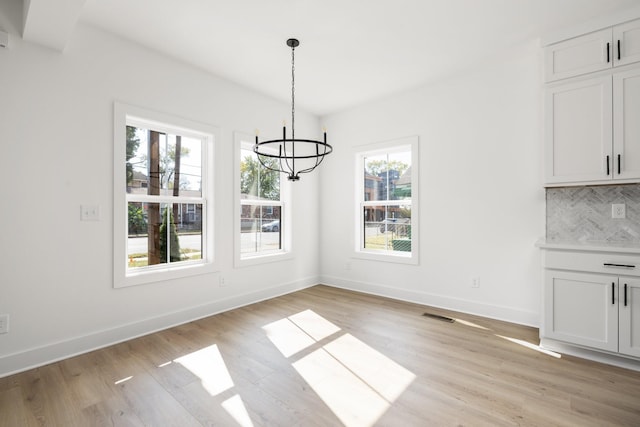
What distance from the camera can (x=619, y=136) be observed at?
2.50 metres

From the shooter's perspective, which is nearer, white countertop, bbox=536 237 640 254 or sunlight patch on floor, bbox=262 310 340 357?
white countertop, bbox=536 237 640 254

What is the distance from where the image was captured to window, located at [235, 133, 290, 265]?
13.0 feet

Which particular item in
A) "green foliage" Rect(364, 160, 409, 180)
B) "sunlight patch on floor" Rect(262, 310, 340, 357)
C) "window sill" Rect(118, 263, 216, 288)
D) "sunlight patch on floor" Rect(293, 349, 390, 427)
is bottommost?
"sunlight patch on floor" Rect(293, 349, 390, 427)

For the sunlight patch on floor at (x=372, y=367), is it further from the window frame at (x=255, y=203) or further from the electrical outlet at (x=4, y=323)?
the electrical outlet at (x=4, y=323)

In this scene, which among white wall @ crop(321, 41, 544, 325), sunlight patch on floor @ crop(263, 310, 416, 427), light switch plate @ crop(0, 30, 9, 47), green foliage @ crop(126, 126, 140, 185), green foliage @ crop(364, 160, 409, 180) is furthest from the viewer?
green foliage @ crop(364, 160, 409, 180)

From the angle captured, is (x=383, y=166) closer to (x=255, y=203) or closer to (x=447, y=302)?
(x=255, y=203)

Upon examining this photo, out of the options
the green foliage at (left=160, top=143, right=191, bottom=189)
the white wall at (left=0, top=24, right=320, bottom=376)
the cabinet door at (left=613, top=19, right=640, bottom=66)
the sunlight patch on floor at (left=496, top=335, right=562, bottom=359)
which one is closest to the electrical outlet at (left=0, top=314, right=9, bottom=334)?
the white wall at (left=0, top=24, right=320, bottom=376)

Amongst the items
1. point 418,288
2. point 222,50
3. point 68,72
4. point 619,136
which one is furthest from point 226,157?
point 619,136

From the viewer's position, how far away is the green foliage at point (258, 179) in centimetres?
411

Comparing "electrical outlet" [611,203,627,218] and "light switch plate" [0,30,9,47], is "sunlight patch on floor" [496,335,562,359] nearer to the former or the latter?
"electrical outlet" [611,203,627,218]

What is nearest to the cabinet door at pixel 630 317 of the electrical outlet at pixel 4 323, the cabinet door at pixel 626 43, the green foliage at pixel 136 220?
the cabinet door at pixel 626 43

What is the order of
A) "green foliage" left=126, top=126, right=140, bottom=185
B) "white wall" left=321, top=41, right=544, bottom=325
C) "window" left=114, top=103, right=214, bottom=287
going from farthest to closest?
"white wall" left=321, top=41, right=544, bottom=325 → "green foliage" left=126, top=126, right=140, bottom=185 → "window" left=114, top=103, right=214, bottom=287

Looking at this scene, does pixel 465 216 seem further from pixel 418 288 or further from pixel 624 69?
pixel 624 69

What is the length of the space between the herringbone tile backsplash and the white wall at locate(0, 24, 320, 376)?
3819mm
